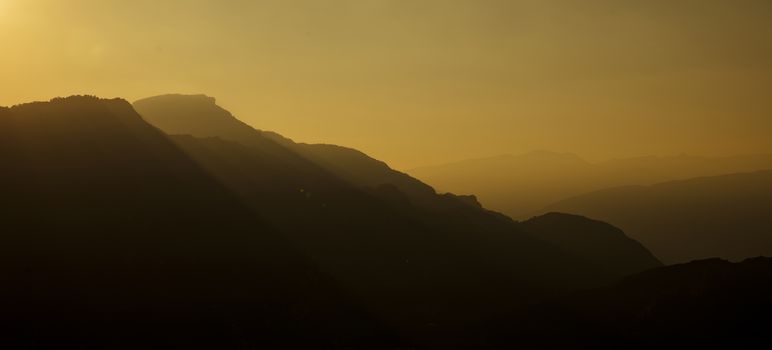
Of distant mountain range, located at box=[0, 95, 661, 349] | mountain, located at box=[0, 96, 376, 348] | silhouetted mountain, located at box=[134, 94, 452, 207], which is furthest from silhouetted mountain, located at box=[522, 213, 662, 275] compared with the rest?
mountain, located at box=[0, 96, 376, 348]

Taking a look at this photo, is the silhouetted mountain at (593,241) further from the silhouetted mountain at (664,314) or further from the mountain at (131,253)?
the mountain at (131,253)

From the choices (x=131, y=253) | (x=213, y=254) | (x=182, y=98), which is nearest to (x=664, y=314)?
(x=213, y=254)

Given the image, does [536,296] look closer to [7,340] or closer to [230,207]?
[230,207]

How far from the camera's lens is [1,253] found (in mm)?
49406

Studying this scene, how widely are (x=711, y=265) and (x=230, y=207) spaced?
61.8 metres

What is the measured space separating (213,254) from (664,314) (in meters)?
49.6

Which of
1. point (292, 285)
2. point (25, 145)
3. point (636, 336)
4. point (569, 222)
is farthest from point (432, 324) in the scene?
point (569, 222)

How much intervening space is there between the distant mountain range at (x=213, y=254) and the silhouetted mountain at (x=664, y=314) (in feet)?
21.0

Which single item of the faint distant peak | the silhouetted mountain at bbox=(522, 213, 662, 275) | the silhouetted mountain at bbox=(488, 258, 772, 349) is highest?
the faint distant peak

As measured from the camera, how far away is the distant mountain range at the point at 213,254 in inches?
1829

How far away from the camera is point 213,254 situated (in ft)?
194

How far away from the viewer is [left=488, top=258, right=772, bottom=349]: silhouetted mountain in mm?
53906

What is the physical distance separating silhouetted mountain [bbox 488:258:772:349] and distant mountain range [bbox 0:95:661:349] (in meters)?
6.39

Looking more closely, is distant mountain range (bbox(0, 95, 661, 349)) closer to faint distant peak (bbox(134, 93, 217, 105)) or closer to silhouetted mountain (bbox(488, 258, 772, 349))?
silhouetted mountain (bbox(488, 258, 772, 349))
